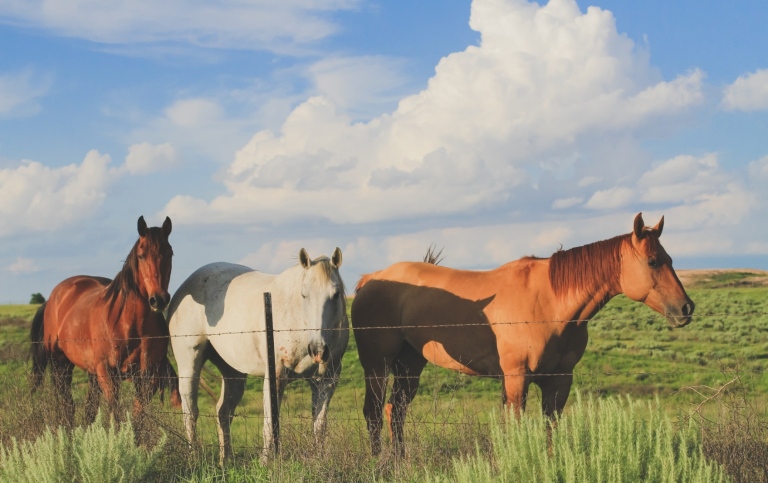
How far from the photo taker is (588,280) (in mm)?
7051

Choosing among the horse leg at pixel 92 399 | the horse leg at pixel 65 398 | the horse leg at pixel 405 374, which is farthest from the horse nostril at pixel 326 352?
the horse leg at pixel 92 399

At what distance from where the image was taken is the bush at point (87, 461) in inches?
218

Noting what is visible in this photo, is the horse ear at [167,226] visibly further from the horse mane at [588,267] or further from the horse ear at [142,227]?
the horse mane at [588,267]

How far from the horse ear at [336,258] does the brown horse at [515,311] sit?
2.07 ft

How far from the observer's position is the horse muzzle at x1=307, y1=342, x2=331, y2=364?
21.3ft

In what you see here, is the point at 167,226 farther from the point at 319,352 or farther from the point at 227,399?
the point at 319,352

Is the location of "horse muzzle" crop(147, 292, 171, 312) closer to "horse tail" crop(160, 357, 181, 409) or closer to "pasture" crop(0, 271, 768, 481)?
"pasture" crop(0, 271, 768, 481)

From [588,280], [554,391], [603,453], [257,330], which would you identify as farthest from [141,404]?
[603,453]

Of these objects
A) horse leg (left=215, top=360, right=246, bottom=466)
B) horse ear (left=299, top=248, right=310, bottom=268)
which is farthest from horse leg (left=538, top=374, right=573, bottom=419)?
horse leg (left=215, top=360, right=246, bottom=466)

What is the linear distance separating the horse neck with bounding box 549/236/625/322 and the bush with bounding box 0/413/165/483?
384 cm

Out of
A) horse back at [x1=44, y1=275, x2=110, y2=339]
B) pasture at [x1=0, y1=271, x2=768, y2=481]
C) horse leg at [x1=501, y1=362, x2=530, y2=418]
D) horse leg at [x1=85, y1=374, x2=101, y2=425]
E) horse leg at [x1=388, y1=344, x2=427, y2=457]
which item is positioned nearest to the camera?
pasture at [x1=0, y1=271, x2=768, y2=481]

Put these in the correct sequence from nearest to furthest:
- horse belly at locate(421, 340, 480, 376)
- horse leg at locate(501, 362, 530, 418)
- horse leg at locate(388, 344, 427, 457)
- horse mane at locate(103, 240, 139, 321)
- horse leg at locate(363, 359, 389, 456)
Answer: horse leg at locate(501, 362, 530, 418) → horse belly at locate(421, 340, 480, 376) → horse leg at locate(363, 359, 389, 456) → horse mane at locate(103, 240, 139, 321) → horse leg at locate(388, 344, 427, 457)

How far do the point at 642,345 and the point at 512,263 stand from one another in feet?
53.0

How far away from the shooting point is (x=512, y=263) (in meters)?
7.72
